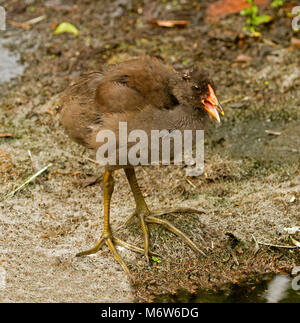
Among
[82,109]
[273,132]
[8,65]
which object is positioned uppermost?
[82,109]

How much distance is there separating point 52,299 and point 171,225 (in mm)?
1215

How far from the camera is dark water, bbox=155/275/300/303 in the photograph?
4090 mm

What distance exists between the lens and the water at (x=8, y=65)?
6971 mm

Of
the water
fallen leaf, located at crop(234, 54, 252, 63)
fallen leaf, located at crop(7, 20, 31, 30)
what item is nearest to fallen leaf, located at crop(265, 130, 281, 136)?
fallen leaf, located at crop(234, 54, 252, 63)

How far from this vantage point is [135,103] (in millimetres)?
4129

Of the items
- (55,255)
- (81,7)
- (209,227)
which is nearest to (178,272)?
(209,227)

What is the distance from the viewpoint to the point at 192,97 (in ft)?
14.1

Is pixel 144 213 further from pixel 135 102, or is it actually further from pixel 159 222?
pixel 135 102

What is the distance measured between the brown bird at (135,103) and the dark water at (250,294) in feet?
1.45

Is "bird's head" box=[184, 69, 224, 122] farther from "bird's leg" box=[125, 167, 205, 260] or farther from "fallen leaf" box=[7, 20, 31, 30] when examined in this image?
"fallen leaf" box=[7, 20, 31, 30]

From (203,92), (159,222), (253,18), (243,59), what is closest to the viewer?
(203,92)

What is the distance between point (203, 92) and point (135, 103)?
1.75 ft

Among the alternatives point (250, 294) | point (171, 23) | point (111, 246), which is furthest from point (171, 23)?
point (250, 294)

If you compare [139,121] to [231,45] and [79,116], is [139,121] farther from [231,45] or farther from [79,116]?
[231,45]
